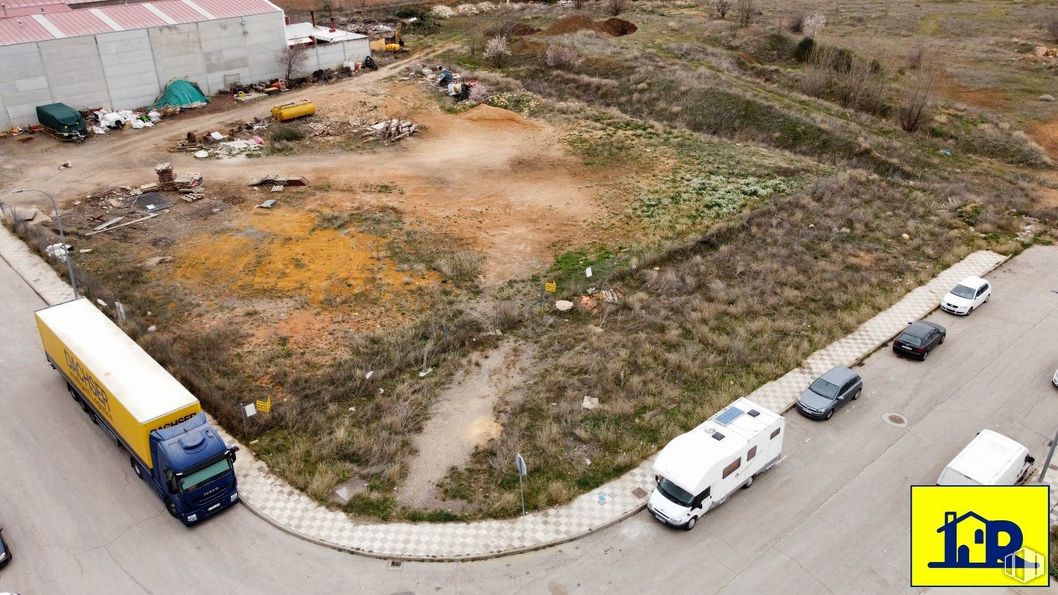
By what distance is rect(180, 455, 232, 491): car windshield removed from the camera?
1805cm

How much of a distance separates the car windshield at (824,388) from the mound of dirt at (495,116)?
3293 centimetres

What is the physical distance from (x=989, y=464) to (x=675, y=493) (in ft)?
27.7

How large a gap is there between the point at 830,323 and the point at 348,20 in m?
71.4

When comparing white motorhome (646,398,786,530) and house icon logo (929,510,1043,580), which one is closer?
house icon logo (929,510,1043,580)

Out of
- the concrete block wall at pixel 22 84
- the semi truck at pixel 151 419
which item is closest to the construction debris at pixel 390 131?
the concrete block wall at pixel 22 84

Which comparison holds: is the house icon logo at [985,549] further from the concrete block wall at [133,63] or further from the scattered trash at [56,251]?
the concrete block wall at [133,63]

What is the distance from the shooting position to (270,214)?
121 ft

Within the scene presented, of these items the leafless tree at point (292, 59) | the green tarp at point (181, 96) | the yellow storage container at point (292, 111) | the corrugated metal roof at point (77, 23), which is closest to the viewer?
the corrugated metal roof at point (77, 23)

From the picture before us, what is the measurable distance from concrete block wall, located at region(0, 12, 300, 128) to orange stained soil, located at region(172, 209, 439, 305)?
79.1 feet

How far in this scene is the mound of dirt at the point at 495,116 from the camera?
5122 cm

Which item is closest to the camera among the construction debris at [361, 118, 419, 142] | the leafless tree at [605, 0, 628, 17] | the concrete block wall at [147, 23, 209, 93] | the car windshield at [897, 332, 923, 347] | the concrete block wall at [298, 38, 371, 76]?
the car windshield at [897, 332, 923, 347]

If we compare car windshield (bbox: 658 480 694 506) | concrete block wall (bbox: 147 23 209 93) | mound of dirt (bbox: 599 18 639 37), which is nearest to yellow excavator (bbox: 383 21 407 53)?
concrete block wall (bbox: 147 23 209 93)

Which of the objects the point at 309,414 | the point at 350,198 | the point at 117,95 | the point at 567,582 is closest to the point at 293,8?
the point at 117,95

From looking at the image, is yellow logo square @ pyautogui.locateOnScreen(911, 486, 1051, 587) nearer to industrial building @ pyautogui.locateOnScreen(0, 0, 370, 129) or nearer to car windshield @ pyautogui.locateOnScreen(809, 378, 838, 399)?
car windshield @ pyautogui.locateOnScreen(809, 378, 838, 399)
